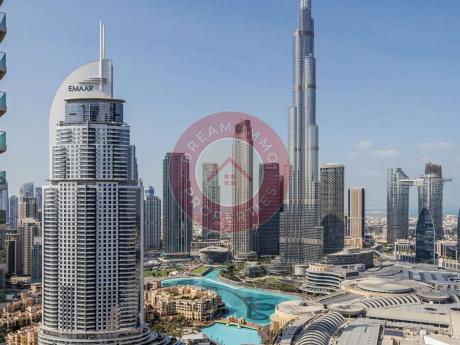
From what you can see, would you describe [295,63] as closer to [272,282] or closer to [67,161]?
[272,282]

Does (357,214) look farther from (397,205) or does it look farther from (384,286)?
(384,286)

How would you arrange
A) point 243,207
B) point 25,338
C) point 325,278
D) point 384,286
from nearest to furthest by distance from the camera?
point 25,338 < point 384,286 < point 325,278 < point 243,207

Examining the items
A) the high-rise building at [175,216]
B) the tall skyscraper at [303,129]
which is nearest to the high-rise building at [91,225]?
the tall skyscraper at [303,129]

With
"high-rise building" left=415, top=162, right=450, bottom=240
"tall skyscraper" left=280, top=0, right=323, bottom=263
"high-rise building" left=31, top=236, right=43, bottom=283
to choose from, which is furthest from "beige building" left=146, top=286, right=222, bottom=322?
"high-rise building" left=415, top=162, right=450, bottom=240

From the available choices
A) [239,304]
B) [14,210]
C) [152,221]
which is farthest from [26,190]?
[239,304]

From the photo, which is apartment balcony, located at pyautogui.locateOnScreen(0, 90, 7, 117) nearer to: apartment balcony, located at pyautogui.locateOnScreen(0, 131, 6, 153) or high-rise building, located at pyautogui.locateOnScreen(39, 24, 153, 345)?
apartment balcony, located at pyautogui.locateOnScreen(0, 131, 6, 153)

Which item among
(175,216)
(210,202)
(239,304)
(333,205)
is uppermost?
(210,202)

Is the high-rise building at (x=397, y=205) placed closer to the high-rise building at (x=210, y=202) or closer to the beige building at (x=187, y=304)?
the high-rise building at (x=210, y=202)
